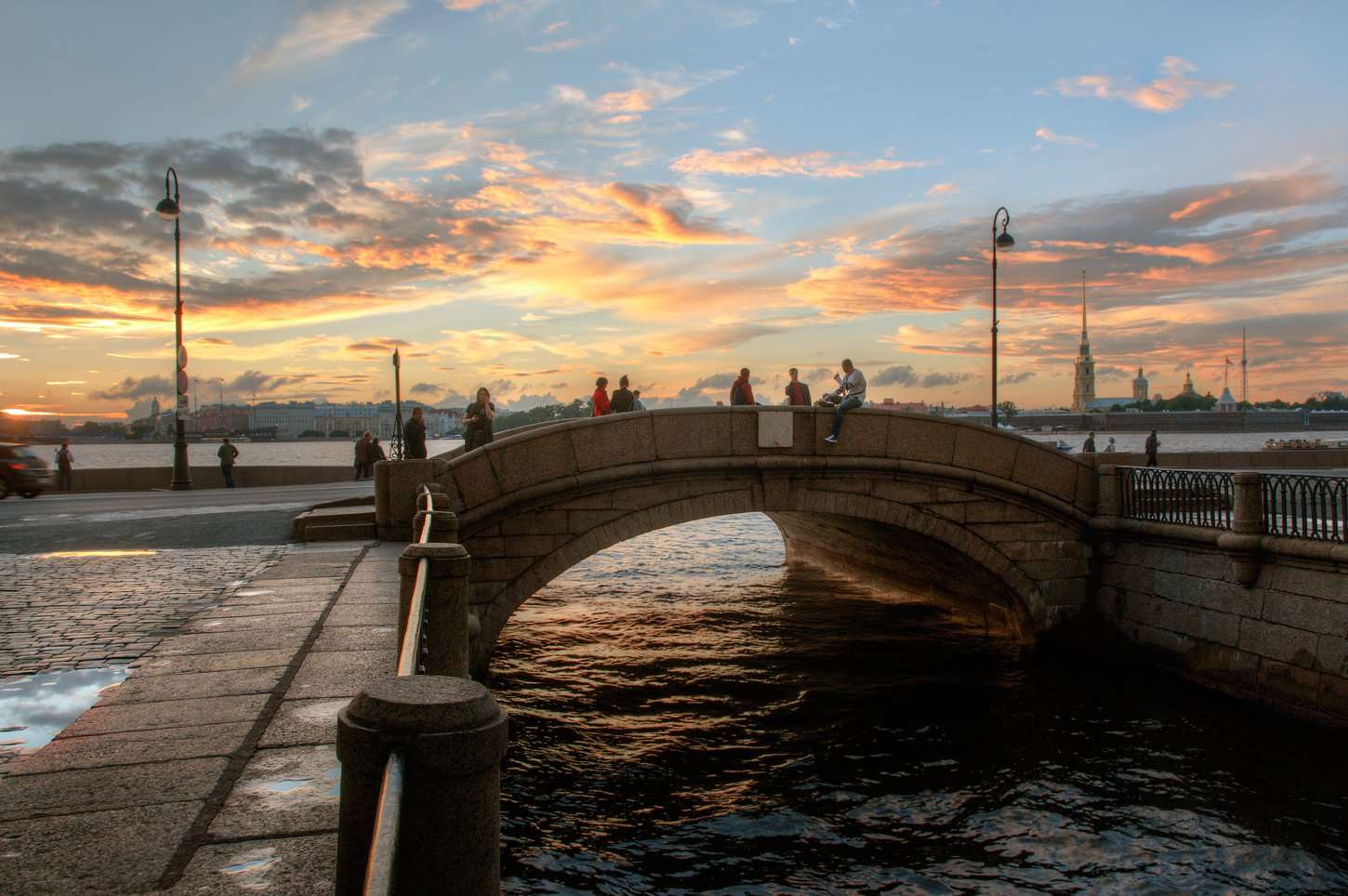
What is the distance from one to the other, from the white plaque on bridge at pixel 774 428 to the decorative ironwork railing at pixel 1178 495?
5546 millimetres

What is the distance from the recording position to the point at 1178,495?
1414 centimetres

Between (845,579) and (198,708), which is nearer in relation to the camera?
(198,708)

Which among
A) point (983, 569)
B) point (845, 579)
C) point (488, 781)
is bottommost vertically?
point (845, 579)

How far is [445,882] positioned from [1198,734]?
11.9m

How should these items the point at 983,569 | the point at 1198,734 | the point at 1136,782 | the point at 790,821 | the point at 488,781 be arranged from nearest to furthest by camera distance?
the point at 488,781, the point at 790,821, the point at 1136,782, the point at 1198,734, the point at 983,569

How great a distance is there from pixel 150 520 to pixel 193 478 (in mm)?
14278

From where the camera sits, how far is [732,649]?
53.9ft

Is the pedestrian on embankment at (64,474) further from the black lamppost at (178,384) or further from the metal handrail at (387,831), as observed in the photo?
the metal handrail at (387,831)

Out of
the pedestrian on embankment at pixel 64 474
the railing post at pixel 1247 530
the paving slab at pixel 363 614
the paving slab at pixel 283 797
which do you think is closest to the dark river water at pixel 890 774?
the railing post at pixel 1247 530

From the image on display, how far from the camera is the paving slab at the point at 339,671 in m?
5.02

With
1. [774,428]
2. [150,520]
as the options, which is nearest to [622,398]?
[774,428]

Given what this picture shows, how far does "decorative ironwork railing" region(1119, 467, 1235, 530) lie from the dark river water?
233cm

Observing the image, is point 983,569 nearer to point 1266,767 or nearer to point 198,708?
point 1266,767

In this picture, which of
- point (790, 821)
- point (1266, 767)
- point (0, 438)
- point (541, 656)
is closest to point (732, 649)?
point (541, 656)
